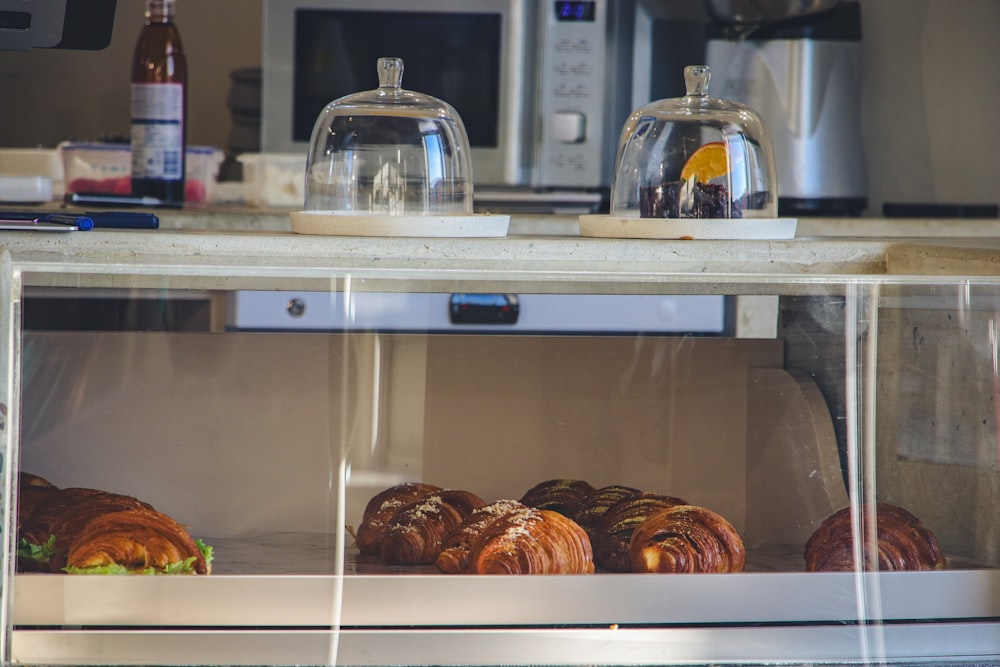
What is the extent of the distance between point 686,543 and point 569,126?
1.40 m

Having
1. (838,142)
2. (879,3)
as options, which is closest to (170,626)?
(838,142)

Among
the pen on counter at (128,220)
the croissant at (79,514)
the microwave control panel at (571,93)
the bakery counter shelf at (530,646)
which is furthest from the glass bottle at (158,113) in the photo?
the bakery counter shelf at (530,646)

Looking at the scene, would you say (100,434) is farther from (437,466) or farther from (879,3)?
(879,3)

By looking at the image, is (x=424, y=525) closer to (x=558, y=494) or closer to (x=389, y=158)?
(x=558, y=494)

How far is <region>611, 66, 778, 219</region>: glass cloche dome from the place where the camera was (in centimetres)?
95

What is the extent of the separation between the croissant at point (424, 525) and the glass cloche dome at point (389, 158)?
237 mm

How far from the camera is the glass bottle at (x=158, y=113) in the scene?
1.66 metres

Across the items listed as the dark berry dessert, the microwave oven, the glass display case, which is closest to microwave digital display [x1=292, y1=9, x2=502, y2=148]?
the microwave oven

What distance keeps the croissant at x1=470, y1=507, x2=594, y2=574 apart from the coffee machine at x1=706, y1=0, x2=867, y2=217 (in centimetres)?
143

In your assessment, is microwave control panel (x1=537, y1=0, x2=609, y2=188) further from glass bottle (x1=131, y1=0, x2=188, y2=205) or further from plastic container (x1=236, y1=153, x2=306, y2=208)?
glass bottle (x1=131, y1=0, x2=188, y2=205)

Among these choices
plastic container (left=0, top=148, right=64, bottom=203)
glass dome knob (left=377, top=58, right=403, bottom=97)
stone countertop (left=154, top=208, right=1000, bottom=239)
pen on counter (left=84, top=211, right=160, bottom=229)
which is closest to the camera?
pen on counter (left=84, top=211, right=160, bottom=229)

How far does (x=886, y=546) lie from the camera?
833 millimetres

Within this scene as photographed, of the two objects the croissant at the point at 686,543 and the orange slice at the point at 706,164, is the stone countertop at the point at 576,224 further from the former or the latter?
the croissant at the point at 686,543

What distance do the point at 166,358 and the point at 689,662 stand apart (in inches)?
16.9
